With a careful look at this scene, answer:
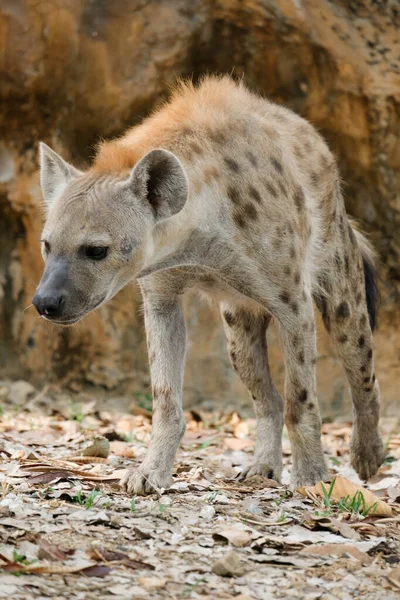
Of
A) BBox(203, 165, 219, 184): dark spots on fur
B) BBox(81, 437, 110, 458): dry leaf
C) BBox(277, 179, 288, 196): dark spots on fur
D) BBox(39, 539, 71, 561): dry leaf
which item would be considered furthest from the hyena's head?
BBox(81, 437, 110, 458): dry leaf

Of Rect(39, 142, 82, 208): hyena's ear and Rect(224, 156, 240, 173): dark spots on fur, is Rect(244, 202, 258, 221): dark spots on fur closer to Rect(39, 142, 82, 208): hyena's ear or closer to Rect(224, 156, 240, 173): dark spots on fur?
Rect(224, 156, 240, 173): dark spots on fur

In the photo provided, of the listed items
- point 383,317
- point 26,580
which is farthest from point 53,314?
point 383,317

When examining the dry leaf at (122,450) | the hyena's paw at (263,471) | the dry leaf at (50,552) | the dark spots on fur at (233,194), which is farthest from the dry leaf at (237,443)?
the dry leaf at (50,552)

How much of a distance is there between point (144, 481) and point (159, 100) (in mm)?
4136

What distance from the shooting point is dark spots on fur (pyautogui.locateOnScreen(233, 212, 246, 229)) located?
4219 millimetres

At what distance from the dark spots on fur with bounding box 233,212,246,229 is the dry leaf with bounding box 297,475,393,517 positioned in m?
1.12

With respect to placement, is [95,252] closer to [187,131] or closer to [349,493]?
[187,131]

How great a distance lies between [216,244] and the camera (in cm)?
418

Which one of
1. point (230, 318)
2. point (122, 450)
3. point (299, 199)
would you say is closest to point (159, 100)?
point (230, 318)

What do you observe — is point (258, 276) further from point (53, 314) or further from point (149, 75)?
point (149, 75)

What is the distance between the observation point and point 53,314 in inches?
144

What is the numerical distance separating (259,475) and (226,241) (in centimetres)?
118

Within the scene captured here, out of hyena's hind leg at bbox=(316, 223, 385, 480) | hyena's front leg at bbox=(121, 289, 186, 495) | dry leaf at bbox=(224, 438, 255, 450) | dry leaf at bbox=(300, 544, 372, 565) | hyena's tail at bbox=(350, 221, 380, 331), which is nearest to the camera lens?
dry leaf at bbox=(300, 544, 372, 565)

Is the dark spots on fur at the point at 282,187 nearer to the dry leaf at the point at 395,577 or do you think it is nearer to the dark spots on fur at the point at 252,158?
the dark spots on fur at the point at 252,158
